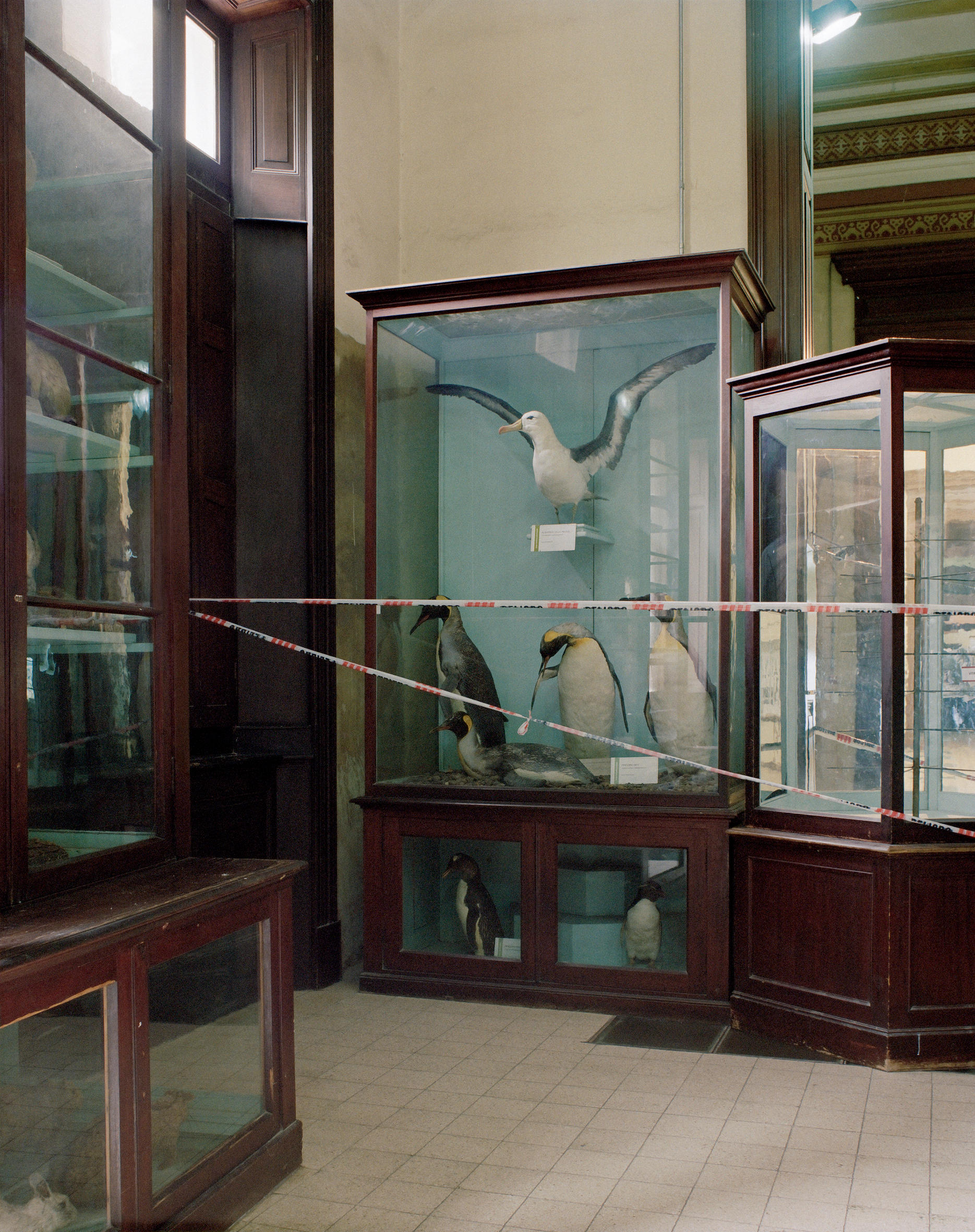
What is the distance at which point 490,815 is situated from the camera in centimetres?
357

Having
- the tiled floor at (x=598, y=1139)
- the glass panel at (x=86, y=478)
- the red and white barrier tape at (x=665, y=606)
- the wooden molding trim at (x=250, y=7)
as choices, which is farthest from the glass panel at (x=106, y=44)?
the tiled floor at (x=598, y=1139)

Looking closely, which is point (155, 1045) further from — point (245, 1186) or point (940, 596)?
point (940, 596)

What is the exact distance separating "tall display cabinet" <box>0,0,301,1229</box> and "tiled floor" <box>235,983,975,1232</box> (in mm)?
264

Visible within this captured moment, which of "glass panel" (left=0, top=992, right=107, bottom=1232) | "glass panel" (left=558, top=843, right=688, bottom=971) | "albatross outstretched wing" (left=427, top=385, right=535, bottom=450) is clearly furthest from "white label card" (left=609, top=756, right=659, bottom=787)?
"glass panel" (left=0, top=992, right=107, bottom=1232)

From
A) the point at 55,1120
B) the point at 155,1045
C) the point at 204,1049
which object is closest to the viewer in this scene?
the point at 55,1120

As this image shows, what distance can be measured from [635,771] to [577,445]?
3.44ft

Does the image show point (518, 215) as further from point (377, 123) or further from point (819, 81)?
point (819, 81)

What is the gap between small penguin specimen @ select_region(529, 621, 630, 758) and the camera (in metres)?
3.59

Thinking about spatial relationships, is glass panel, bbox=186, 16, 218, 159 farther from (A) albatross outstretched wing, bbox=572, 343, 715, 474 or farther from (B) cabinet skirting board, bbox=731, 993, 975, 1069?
(B) cabinet skirting board, bbox=731, 993, 975, 1069

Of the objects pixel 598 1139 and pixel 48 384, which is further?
pixel 598 1139

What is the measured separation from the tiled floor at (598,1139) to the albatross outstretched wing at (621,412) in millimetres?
1711

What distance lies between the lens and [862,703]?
3.11m

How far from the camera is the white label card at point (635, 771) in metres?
3.47

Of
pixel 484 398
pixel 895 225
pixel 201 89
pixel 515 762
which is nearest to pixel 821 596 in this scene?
pixel 515 762
